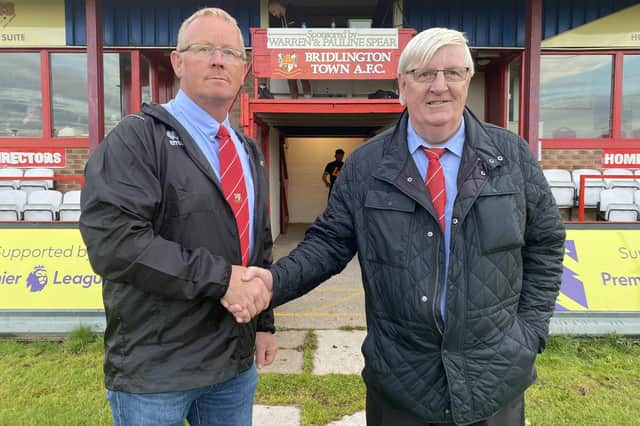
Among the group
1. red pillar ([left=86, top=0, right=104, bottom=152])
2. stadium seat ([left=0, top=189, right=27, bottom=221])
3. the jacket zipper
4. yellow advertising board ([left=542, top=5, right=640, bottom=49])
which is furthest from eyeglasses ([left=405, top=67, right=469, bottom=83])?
yellow advertising board ([left=542, top=5, right=640, bottom=49])

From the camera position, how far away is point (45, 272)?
4.26 metres

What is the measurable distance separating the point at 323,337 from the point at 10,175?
7177 mm

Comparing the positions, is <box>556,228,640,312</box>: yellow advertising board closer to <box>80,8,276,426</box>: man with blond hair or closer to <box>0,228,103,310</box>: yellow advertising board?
<box>80,8,276,426</box>: man with blond hair

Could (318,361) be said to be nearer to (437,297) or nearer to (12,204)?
(437,297)

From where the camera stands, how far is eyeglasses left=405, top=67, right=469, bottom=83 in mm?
1645

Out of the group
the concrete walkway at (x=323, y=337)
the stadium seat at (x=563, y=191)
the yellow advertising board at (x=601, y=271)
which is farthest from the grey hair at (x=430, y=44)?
the stadium seat at (x=563, y=191)

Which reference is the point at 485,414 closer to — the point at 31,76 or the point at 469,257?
the point at 469,257

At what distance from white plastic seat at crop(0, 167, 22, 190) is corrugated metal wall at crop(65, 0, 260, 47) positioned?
2.47m

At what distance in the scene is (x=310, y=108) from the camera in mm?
7293

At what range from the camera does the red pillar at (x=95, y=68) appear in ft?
23.3

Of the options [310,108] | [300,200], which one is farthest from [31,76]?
[300,200]

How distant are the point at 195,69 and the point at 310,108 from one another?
5697 mm

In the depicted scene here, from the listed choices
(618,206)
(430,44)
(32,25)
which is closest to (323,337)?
(430,44)

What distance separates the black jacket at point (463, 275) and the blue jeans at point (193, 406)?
511mm
